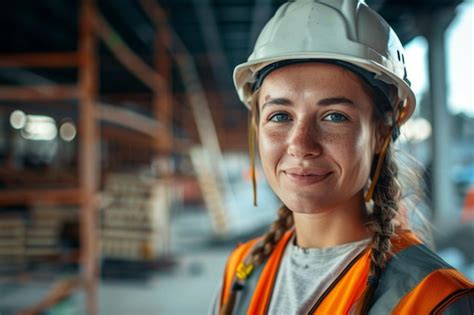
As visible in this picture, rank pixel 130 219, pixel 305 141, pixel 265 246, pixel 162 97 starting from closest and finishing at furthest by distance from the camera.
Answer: pixel 305 141
pixel 265 246
pixel 130 219
pixel 162 97

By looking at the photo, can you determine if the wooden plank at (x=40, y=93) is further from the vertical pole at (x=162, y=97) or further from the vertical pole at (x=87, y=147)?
the vertical pole at (x=162, y=97)

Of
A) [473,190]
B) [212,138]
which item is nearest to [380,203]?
[473,190]

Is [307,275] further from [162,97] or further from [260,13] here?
[260,13]

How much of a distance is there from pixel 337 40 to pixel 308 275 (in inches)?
27.4

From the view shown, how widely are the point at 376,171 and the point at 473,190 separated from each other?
8.73 meters

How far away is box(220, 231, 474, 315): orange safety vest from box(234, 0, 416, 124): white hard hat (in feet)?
1.63

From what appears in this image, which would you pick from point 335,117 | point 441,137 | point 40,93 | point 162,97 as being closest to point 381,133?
point 335,117

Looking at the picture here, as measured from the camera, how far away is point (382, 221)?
1.20 meters

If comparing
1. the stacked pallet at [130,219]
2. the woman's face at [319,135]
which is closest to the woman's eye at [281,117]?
the woman's face at [319,135]

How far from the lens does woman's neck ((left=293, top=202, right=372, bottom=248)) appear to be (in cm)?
126

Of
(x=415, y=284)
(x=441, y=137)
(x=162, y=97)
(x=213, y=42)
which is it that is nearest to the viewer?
(x=415, y=284)

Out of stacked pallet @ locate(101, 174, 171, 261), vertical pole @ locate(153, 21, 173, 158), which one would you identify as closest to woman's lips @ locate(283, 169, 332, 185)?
stacked pallet @ locate(101, 174, 171, 261)

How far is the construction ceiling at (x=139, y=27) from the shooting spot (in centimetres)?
716

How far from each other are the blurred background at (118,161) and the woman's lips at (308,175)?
515 millimetres
